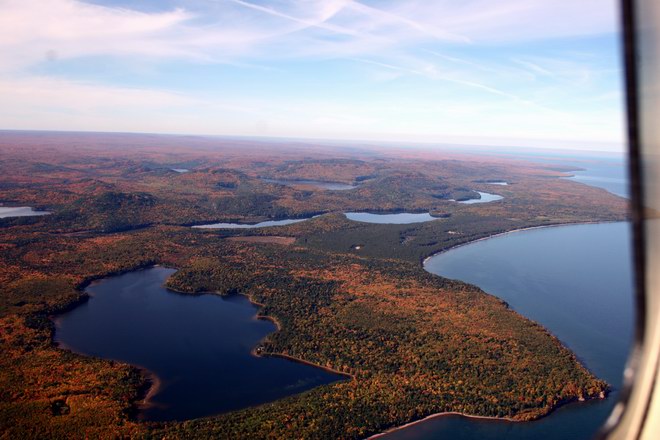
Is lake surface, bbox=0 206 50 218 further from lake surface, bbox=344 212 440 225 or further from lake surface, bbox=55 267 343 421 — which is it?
lake surface, bbox=344 212 440 225

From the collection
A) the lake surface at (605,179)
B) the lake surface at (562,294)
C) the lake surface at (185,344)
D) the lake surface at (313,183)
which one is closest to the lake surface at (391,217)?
the lake surface at (562,294)

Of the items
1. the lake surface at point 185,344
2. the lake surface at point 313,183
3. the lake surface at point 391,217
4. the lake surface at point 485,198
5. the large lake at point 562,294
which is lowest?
the lake surface at point 185,344

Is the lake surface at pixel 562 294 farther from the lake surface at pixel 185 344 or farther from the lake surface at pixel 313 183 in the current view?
the lake surface at pixel 313 183

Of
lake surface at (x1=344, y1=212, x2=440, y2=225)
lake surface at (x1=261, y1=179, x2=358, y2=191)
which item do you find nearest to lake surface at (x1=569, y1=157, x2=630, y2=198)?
lake surface at (x1=344, y1=212, x2=440, y2=225)

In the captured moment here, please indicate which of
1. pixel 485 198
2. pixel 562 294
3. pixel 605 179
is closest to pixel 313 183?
pixel 485 198

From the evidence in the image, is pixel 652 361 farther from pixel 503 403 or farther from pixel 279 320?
pixel 279 320

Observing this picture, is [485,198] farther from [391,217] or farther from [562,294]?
[562,294]

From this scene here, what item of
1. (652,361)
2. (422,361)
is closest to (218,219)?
(422,361)
